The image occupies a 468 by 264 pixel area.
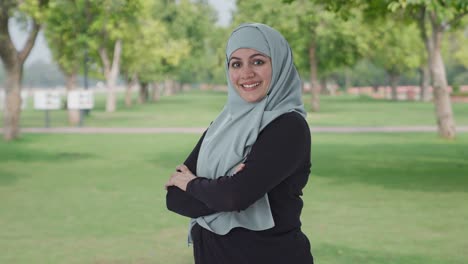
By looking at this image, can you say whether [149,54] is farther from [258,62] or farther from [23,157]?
[258,62]

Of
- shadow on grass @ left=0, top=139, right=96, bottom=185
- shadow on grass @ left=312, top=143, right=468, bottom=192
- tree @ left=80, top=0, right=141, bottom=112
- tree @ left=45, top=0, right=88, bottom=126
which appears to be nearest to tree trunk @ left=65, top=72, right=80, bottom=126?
tree @ left=45, top=0, right=88, bottom=126

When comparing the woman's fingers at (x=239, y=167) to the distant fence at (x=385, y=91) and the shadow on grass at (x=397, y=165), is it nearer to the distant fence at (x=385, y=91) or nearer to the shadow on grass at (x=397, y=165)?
the shadow on grass at (x=397, y=165)

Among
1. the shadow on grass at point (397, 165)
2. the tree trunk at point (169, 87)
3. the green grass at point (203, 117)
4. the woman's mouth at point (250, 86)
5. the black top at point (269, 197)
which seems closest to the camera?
the black top at point (269, 197)

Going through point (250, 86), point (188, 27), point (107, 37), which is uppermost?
point (188, 27)

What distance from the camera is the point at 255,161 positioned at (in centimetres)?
306

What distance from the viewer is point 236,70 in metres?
3.20

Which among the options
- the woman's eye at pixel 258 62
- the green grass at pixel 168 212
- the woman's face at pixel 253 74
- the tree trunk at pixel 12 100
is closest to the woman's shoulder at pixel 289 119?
the woman's face at pixel 253 74

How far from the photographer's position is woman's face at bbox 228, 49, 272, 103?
10.3 ft

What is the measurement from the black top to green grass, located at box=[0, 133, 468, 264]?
4.25 metres

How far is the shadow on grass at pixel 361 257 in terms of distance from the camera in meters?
7.44

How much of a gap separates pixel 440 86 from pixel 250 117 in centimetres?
1982

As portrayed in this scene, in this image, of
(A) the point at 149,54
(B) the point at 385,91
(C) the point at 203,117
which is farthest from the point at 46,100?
(B) the point at 385,91

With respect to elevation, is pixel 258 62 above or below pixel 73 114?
above

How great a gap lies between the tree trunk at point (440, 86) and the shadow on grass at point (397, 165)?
2015mm
